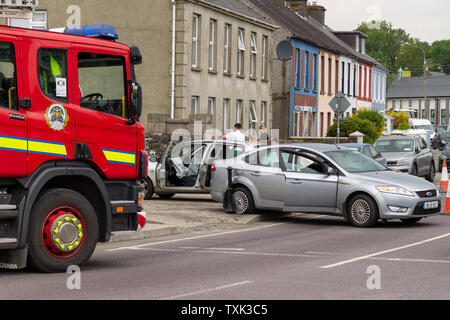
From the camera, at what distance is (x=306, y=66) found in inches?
2263

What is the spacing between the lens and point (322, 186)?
61.9 ft

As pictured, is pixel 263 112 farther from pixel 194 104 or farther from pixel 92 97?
pixel 92 97

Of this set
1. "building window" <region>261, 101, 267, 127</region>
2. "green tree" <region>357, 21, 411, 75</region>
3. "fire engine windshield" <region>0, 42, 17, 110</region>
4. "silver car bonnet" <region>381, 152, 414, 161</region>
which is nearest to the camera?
"fire engine windshield" <region>0, 42, 17, 110</region>

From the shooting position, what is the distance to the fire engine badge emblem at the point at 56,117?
37.3ft

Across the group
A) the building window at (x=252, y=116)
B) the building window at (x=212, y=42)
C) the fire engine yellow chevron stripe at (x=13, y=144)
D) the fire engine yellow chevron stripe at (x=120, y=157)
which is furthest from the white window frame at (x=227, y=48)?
the fire engine yellow chevron stripe at (x=13, y=144)

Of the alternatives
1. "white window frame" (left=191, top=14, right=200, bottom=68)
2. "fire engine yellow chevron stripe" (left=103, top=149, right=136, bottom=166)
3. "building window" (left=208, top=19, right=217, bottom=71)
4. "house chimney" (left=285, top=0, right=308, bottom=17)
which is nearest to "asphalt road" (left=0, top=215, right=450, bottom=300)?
"fire engine yellow chevron stripe" (left=103, top=149, right=136, bottom=166)

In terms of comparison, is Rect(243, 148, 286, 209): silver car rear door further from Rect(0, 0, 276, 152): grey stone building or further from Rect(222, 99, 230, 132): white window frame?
Rect(222, 99, 230, 132): white window frame

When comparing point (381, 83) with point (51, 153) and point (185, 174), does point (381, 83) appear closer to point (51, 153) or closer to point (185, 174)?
point (185, 174)

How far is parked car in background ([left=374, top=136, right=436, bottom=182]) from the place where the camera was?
111ft

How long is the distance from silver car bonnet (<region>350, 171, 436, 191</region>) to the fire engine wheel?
25.6 ft

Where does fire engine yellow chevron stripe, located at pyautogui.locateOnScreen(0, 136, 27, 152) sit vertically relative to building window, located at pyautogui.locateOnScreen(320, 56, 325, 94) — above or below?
below

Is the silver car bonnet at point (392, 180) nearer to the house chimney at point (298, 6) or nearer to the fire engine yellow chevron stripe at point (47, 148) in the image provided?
the fire engine yellow chevron stripe at point (47, 148)

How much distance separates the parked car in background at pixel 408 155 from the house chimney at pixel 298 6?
3203 cm
